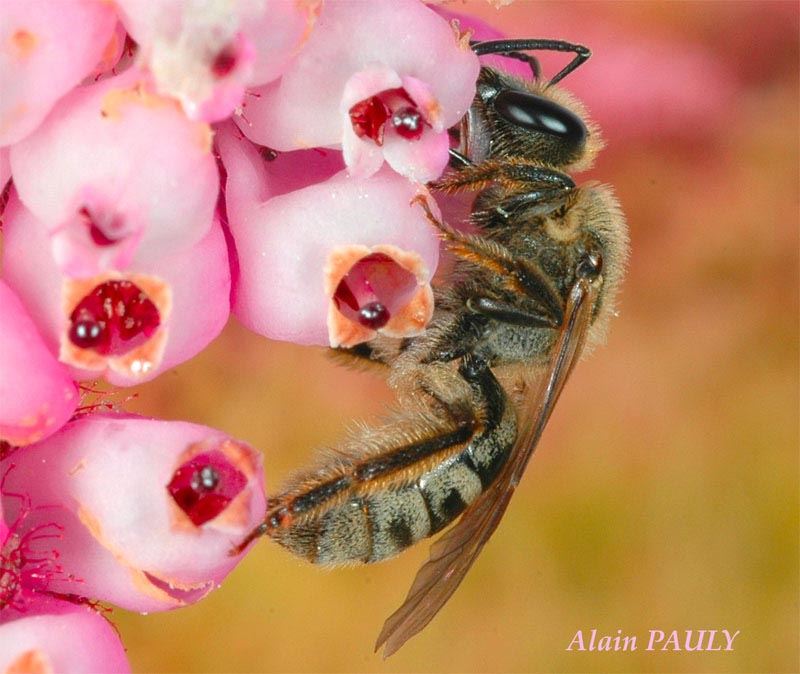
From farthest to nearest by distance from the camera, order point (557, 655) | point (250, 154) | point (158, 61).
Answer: point (557, 655) → point (250, 154) → point (158, 61)

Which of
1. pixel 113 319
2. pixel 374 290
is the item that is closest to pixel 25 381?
pixel 113 319

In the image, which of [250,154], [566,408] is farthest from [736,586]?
[250,154]

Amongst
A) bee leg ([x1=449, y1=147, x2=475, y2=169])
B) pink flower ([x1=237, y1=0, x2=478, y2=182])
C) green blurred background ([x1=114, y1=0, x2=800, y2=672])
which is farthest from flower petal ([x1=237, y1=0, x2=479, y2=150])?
green blurred background ([x1=114, y1=0, x2=800, y2=672])

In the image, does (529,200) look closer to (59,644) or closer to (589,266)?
(589,266)

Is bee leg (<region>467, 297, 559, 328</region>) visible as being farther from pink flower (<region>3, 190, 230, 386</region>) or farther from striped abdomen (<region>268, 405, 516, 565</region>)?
pink flower (<region>3, 190, 230, 386</region>)

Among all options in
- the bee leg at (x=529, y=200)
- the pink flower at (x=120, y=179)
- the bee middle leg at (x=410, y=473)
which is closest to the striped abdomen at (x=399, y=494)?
the bee middle leg at (x=410, y=473)

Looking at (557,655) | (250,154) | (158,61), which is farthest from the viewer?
(557,655)

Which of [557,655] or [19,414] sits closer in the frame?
[19,414]

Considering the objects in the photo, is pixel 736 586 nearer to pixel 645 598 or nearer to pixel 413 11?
pixel 645 598
